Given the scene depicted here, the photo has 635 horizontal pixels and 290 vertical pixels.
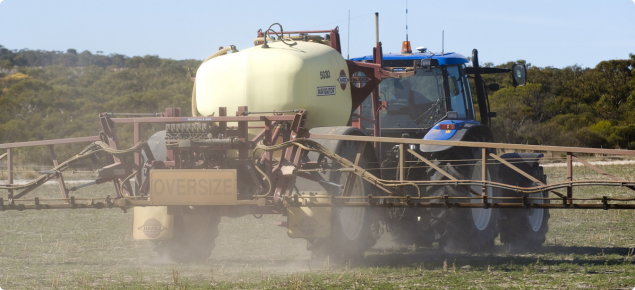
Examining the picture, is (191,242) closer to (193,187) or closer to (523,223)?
(193,187)

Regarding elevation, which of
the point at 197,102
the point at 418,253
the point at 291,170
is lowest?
the point at 418,253

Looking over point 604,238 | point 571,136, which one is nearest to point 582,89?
point 571,136

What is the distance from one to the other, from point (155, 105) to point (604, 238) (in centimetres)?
3780

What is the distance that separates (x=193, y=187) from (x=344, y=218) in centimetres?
200

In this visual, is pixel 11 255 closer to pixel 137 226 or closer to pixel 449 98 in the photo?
pixel 137 226

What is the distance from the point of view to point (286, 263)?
9516 millimetres

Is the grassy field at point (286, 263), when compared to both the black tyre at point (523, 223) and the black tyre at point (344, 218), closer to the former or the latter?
the black tyre at point (344, 218)

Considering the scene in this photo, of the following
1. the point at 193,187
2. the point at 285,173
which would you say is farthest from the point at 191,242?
the point at 285,173

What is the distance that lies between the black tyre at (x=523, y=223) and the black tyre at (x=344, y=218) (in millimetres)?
3154

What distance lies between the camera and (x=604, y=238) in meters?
11.4

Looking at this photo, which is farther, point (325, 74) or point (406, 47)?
point (406, 47)

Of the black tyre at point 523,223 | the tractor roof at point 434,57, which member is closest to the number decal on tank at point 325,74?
the tractor roof at point 434,57

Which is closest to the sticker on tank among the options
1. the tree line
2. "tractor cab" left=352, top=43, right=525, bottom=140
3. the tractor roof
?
"tractor cab" left=352, top=43, right=525, bottom=140

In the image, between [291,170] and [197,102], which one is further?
[197,102]
